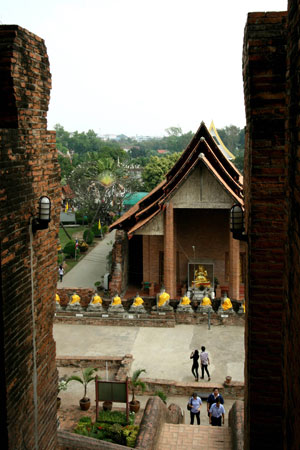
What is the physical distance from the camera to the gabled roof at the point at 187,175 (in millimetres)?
21203

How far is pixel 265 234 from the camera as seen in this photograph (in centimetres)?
627

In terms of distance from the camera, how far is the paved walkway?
2703 cm

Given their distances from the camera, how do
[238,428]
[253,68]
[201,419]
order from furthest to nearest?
[201,419] → [238,428] → [253,68]

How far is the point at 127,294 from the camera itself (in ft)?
77.8

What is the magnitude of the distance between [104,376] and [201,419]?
3.84 m

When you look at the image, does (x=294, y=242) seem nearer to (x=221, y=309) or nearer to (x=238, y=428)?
(x=238, y=428)

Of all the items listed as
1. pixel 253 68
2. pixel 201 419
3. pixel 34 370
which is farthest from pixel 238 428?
pixel 253 68

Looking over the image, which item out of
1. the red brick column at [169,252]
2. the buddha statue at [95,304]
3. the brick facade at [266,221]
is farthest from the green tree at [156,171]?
the brick facade at [266,221]

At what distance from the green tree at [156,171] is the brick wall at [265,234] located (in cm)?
5316

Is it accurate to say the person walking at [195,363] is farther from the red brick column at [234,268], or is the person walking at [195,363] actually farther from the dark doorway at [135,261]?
the dark doorway at [135,261]

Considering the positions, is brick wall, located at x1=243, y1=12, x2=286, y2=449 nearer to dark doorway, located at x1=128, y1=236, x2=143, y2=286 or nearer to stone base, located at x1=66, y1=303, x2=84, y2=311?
stone base, located at x1=66, y1=303, x2=84, y2=311

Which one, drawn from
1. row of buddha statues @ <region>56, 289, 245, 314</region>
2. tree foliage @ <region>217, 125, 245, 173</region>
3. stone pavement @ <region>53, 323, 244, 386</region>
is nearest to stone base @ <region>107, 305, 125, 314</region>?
row of buddha statues @ <region>56, 289, 245, 314</region>

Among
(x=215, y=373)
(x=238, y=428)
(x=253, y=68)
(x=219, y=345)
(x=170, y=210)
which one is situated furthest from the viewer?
(x=170, y=210)

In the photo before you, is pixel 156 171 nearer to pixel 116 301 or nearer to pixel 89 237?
pixel 89 237
